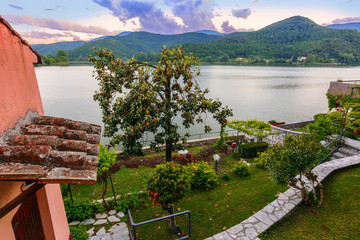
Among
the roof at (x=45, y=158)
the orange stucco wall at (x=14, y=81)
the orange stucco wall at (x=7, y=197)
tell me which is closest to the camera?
the roof at (x=45, y=158)

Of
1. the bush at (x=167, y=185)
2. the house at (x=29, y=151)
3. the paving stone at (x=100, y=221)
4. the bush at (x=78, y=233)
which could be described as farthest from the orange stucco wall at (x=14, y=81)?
the paving stone at (x=100, y=221)

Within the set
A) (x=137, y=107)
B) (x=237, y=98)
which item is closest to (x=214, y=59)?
(x=237, y=98)

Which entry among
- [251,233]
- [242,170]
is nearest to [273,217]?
[251,233]

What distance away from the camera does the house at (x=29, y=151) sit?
6.75ft

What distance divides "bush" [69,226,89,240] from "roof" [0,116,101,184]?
412 centimetres

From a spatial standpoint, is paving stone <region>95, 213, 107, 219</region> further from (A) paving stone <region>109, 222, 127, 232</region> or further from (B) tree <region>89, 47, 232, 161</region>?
(B) tree <region>89, 47, 232, 161</region>

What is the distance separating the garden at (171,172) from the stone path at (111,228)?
7.3 inches

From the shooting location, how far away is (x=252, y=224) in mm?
5598

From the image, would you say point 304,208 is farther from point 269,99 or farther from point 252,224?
point 269,99

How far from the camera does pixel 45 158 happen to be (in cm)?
218

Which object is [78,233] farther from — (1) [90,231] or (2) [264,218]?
(2) [264,218]

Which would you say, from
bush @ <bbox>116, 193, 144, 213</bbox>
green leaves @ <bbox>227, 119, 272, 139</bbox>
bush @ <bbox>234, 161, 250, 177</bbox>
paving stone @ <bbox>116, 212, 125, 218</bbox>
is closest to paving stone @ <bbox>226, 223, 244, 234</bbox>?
bush @ <bbox>116, 193, 144, 213</bbox>

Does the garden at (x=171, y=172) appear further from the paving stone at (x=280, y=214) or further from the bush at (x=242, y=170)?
the paving stone at (x=280, y=214)

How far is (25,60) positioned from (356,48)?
143817mm
